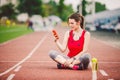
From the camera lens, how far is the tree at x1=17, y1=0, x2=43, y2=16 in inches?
5876

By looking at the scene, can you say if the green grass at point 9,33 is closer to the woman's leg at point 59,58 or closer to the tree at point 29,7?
the woman's leg at point 59,58

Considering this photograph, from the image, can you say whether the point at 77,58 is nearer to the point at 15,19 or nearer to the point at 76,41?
the point at 76,41

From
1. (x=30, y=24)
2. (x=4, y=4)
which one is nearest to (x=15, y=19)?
(x=4, y=4)

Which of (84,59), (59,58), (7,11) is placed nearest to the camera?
(84,59)

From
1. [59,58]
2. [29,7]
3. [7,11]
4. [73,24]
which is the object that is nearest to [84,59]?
[59,58]

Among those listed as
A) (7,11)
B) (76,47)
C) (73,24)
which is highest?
(73,24)

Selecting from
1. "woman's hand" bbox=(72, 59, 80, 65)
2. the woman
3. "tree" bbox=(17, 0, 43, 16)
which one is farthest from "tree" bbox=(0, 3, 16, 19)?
"woman's hand" bbox=(72, 59, 80, 65)

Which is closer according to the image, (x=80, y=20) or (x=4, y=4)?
(x=80, y=20)

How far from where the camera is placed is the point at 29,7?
14988 cm

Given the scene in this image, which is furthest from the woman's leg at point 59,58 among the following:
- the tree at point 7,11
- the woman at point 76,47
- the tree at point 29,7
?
the tree at point 29,7

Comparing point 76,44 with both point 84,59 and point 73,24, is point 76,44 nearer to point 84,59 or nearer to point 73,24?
point 84,59

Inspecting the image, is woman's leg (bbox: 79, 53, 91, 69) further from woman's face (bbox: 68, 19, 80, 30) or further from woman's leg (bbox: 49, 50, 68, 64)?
woman's face (bbox: 68, 19, 80, 30)

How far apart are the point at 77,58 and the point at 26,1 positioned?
139822 mm

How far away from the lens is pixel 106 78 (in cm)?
963
